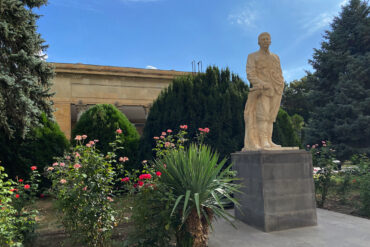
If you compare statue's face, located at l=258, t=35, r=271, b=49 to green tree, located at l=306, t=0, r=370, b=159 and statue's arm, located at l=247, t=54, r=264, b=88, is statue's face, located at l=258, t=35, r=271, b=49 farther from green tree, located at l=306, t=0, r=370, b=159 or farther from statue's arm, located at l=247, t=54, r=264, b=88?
green tree, located at l=306, t=0, r=370, b=159

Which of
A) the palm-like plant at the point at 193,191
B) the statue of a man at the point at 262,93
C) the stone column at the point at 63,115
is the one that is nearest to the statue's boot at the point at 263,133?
the statue of a man at the point at 262,93

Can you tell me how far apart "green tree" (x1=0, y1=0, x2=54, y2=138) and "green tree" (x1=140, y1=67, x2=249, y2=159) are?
12.0 feet

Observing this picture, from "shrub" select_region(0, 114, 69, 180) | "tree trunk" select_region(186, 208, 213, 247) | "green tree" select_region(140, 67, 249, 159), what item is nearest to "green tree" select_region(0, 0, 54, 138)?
"shrub" select_region(0, 114, 69, 180)

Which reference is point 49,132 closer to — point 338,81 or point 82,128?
point 82,128

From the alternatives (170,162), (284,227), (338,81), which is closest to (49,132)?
(170,162)

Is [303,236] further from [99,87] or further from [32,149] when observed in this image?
[99,87]

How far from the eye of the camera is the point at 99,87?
17.0 metres

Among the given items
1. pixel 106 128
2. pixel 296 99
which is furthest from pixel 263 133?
pixel 296 99

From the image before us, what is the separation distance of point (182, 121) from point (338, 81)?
13105 millimetres

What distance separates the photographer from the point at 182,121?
889 cm

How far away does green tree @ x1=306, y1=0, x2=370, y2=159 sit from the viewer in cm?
1480

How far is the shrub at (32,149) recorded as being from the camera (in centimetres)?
788

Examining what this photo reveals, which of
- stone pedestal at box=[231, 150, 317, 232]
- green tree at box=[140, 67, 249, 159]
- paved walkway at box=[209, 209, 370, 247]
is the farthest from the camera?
green tree at box=[140, 67, 249, 159]

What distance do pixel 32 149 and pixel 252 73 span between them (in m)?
7.14
